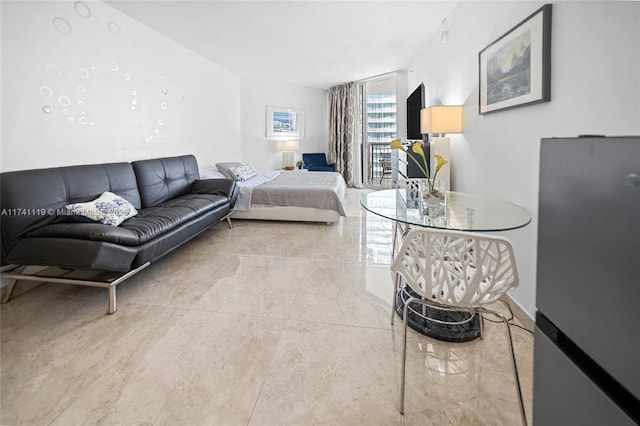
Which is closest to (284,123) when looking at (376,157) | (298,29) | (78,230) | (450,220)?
(376,157)

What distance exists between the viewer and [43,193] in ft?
7.66

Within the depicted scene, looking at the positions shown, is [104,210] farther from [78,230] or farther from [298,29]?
[298,29]

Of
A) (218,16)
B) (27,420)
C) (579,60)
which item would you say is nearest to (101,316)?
(27,420)

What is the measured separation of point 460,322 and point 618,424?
153cm

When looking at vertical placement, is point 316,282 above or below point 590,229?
below

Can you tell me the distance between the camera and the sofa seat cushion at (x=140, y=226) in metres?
2.09

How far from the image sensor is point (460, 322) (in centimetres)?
183

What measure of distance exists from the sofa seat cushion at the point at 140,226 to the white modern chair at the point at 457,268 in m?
1.85

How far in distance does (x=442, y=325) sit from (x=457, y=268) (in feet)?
2.08

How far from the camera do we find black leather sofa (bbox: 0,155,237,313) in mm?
2062

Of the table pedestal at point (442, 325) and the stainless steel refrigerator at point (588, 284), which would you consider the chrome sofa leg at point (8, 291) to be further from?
the stainless steel refrigerator at point (588, 284)

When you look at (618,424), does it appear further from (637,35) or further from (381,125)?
(381,125)

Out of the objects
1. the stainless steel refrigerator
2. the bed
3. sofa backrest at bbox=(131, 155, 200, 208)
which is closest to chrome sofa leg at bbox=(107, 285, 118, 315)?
sofa backrest at bbox=(131, 155, 200, 208)

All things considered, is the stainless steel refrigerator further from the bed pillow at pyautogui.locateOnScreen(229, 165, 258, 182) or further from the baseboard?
the bed pillow at pyautogui.locateOnScreen(229, 165, 258, 182)
